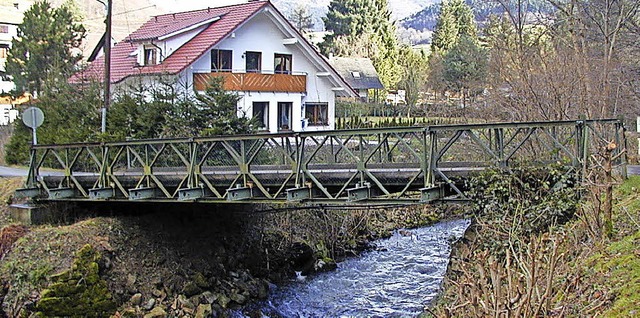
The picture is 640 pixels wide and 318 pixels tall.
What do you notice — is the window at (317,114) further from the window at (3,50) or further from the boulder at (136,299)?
the window at (3,50)

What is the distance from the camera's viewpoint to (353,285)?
20.3m

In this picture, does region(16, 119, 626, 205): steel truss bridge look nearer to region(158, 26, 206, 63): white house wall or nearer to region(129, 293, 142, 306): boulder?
region(129, 293, 142, 306): boulder

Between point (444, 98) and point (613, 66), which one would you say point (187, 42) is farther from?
point (444, 98)

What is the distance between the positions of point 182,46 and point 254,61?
3.70m

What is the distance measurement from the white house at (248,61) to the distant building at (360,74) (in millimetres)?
19965

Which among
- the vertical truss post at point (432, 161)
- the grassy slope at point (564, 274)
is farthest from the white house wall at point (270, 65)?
the grassy slope at point (564, 274)

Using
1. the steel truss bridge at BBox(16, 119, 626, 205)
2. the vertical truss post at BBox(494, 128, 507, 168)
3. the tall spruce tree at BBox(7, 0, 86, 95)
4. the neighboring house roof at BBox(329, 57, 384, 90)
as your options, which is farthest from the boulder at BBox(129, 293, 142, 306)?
the neighboring house roof at BBox(329, 57, 384, 90)

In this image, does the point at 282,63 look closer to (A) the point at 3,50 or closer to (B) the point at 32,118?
(B) the point at 32,118

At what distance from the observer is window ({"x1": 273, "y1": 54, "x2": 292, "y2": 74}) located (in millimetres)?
38906

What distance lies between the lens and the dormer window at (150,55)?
37300mm

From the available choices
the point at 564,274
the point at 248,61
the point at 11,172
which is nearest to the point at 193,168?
the point at 564,274

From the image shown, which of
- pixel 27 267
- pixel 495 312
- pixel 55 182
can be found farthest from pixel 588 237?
pixel 55 182

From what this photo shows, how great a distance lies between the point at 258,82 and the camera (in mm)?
37156

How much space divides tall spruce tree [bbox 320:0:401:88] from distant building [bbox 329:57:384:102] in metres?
3.95
